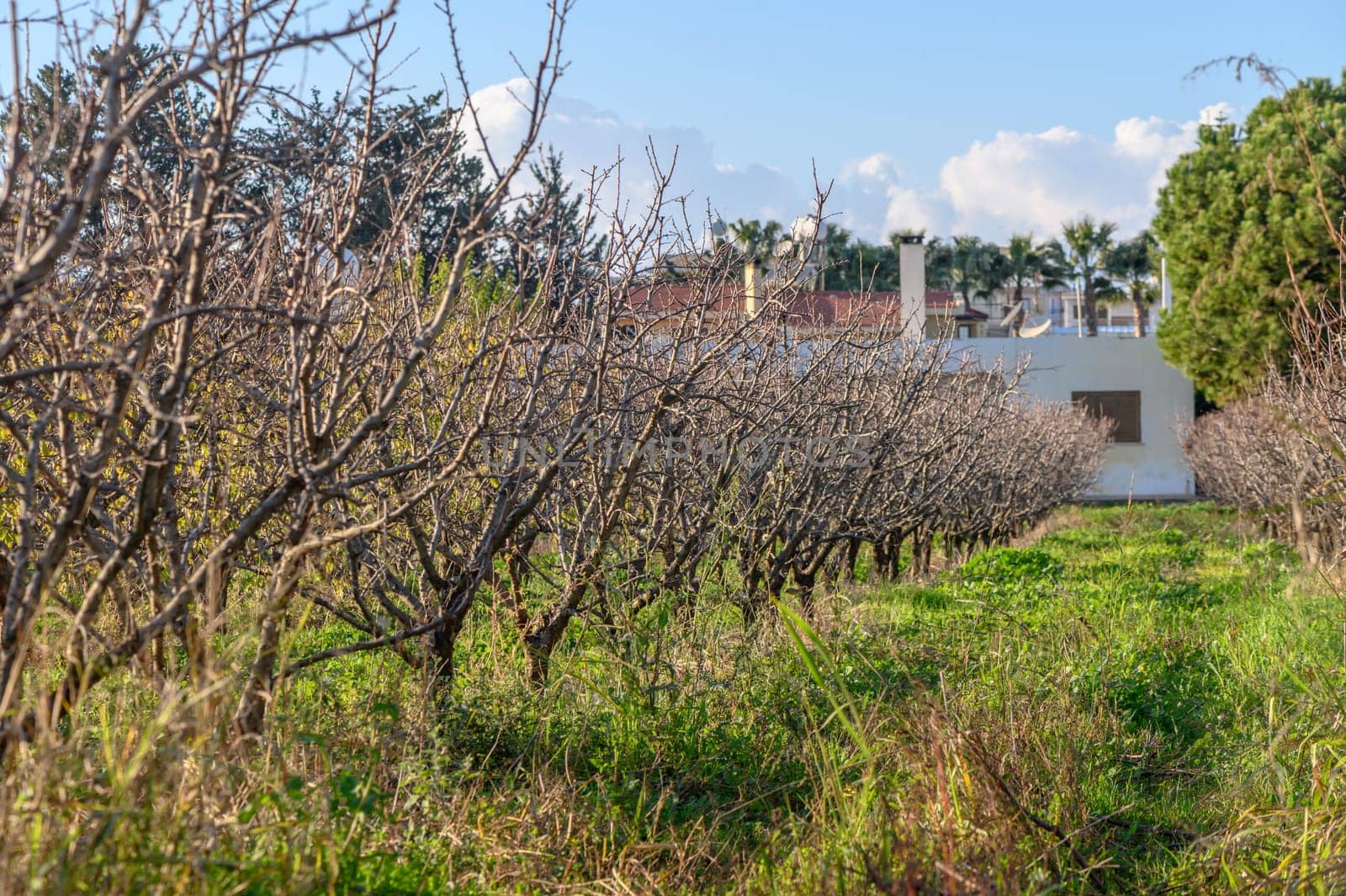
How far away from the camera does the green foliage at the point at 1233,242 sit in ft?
77.7

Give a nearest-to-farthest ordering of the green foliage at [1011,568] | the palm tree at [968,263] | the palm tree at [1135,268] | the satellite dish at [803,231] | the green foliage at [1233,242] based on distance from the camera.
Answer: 1. the satellite dish at [803,231]
2. the green foliage at [1011,568]
3. the green foliage at [1233,242]
4. the palm tree at [1135,268]
5. the palm tree at [968,263]

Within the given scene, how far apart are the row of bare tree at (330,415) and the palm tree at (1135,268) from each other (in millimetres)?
34008

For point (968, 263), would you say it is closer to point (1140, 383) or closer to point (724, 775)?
point (1140, 383)

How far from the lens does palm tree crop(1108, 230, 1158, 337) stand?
40094 millimetres

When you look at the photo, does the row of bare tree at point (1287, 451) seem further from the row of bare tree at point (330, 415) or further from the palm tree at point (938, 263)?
the palm tree at point (938, 263)

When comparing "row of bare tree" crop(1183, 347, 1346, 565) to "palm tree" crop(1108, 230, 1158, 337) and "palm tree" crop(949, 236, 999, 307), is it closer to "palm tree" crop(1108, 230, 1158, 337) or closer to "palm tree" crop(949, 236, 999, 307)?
"palm tree" crop(1108, 230, 1158, 337)

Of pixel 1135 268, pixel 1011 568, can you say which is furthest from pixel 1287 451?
pixel 1135 268

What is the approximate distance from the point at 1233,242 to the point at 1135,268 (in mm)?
15549

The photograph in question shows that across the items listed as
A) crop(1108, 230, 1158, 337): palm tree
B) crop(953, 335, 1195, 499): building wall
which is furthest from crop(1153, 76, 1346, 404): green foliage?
crop(1108, 230, 1158, 337): palm tree

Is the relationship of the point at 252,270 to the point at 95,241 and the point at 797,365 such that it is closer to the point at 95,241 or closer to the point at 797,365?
the point at 95,241

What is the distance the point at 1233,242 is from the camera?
26.1 metres

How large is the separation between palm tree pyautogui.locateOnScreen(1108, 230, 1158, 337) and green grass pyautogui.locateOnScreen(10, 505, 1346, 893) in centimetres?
3547

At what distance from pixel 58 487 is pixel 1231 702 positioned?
5208mm

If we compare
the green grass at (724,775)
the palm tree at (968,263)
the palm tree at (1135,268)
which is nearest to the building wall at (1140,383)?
the palm tree at (1135,268)
